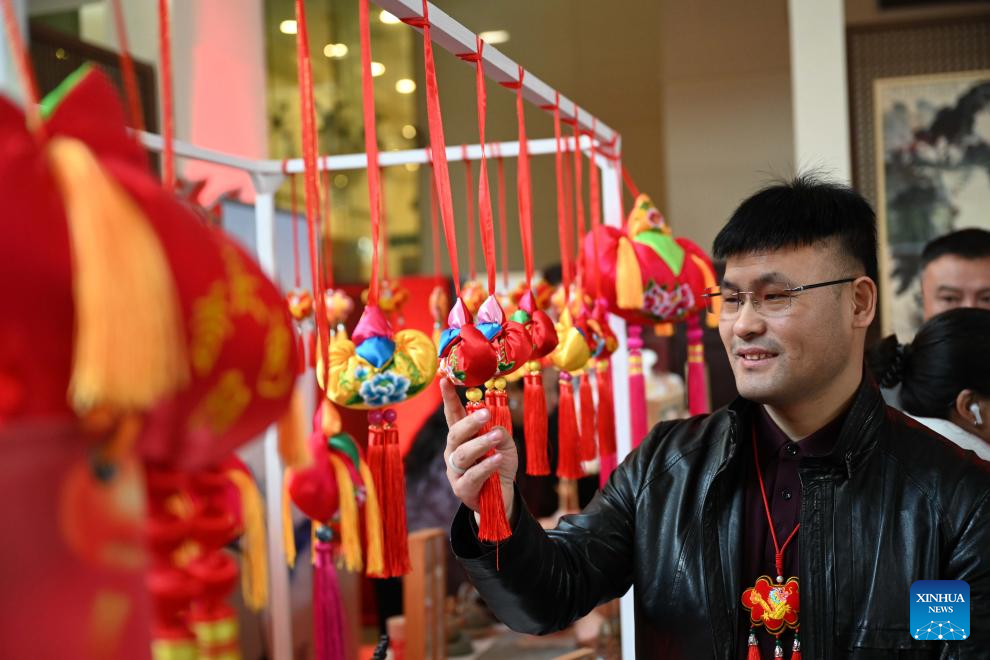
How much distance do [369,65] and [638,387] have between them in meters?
1.12

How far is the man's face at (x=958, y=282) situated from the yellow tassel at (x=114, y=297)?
204cm

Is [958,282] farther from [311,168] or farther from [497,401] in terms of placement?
[311,168]

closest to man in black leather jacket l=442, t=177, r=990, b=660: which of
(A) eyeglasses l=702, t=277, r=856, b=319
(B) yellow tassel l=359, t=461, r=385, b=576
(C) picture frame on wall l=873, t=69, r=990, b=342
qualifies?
(A) eyeglasses l=702, t=277, r=856, b=319

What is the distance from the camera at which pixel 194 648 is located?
619mm

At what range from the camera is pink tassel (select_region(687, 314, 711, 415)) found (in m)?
2.09

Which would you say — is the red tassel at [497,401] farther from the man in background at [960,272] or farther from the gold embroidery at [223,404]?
the man in background at [960,272]

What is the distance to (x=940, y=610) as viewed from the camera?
1.23 metres

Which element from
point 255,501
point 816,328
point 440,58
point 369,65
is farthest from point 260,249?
point 440,58

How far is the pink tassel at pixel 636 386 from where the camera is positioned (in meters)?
2.09

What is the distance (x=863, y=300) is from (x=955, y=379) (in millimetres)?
550

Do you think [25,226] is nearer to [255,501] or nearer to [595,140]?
[255,501]

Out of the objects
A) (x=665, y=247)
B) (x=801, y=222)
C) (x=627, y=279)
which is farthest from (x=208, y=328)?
(x=665, y=247)

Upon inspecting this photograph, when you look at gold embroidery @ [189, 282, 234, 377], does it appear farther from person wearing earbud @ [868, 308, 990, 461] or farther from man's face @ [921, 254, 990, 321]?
man's face @ [921, 254, 990, 321]

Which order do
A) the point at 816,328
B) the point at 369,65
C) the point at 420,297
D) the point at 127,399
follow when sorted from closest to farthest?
1. the point at 127,399
2. the point at 369,65
3. the point at 816,328
4. the point at 420,297
